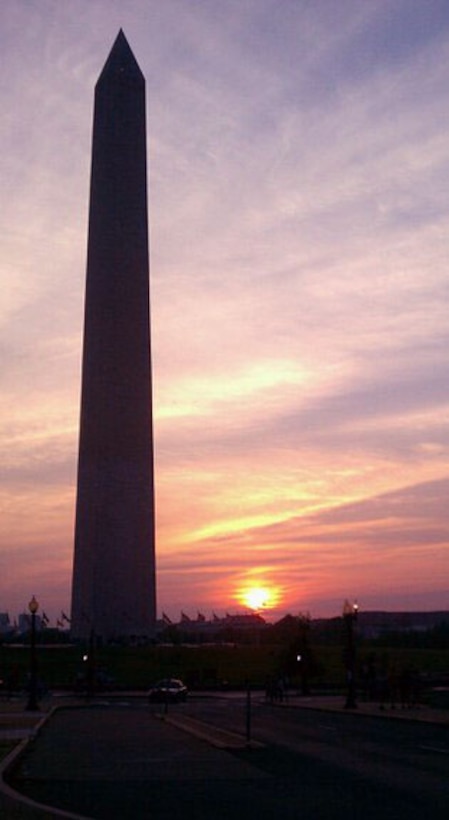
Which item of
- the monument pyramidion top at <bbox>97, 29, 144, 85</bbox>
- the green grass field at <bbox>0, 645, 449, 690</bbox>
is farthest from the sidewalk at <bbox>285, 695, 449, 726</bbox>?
the monument pyramidion top at <bbox>97, 29, 144, 85</bbox>

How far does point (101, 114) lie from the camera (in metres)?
66.6

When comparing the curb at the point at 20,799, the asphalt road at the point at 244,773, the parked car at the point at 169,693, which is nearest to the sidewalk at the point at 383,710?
the parked car at the point at 169,693

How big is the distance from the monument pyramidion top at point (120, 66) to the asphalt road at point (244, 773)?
4633 centimetres

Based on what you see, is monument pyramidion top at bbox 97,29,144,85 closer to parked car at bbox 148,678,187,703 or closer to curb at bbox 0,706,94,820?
parked car at bbox 148,678,187,703

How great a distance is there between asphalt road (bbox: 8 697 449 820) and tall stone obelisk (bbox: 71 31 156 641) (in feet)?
122

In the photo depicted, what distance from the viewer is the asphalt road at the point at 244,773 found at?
42.6 feet

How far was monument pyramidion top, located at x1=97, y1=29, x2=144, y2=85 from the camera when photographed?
6731cm

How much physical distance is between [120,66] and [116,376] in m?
17.3

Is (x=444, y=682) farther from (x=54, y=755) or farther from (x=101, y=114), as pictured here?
(x=54, y=755)

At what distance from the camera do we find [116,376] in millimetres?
65250

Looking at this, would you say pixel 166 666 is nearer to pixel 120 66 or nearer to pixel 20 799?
pixel 120 66

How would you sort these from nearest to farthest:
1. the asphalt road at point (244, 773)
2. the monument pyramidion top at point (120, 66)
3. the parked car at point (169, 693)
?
the asphalt road at point (244, 773)
the parked car at point (169, 693)
the monument pyramidion top at point (120, 66)

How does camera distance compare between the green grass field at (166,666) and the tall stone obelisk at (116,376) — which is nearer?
the green grass field at (166,666)

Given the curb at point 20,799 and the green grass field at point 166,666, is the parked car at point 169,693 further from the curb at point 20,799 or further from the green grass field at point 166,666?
the curb at point 20,799
